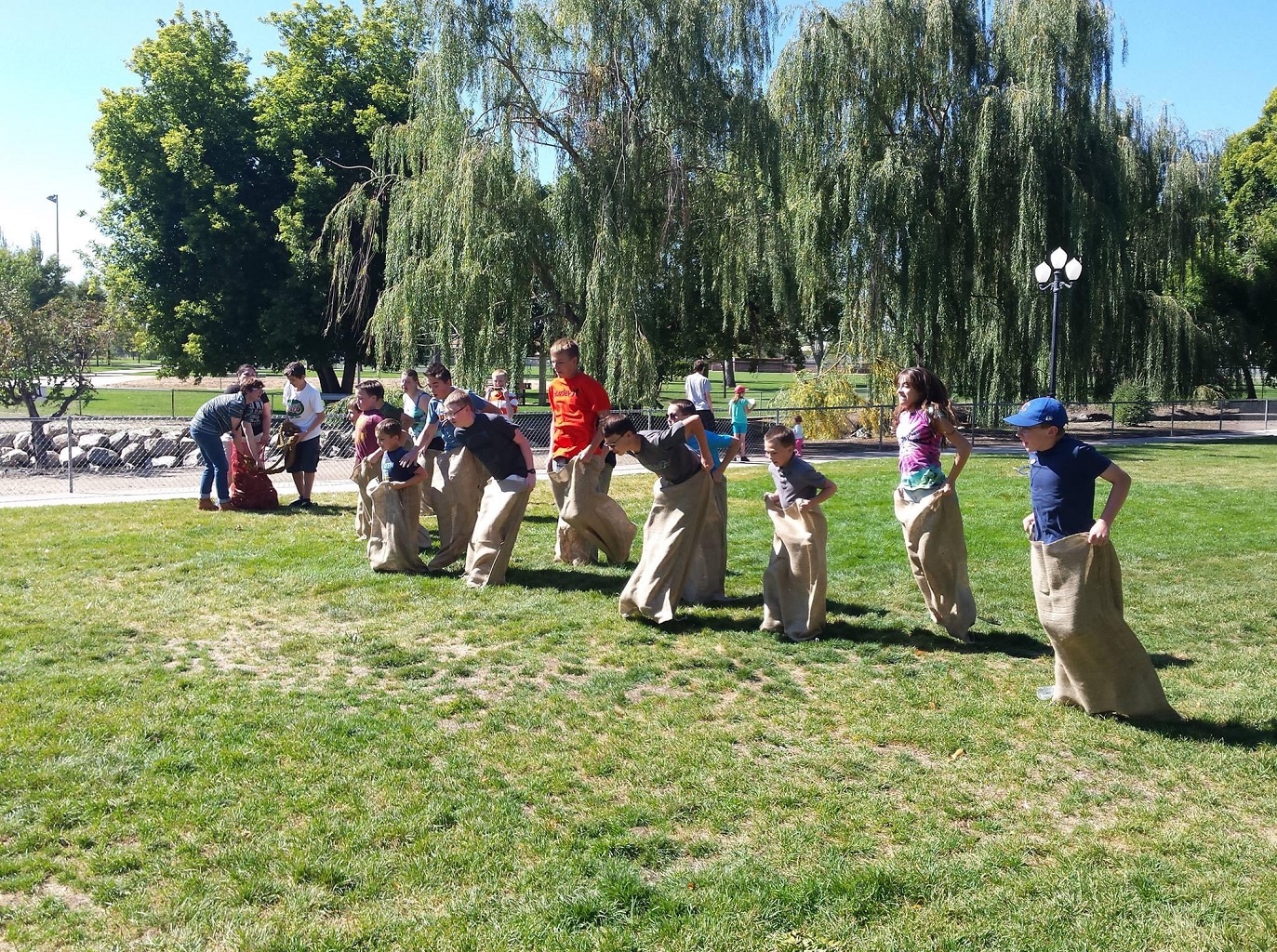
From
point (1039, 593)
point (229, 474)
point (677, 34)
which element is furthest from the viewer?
point (677, 34)

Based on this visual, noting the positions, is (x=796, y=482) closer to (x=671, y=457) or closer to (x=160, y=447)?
(x=671, y=457)

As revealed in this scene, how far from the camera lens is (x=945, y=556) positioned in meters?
7.49

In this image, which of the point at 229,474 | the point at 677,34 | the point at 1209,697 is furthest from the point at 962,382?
the point at 1209,697

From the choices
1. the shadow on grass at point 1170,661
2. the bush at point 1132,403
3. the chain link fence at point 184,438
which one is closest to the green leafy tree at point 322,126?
the chain link fence at point 184,438

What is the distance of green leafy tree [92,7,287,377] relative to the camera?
116 feet

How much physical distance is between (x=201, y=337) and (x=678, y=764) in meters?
34.2

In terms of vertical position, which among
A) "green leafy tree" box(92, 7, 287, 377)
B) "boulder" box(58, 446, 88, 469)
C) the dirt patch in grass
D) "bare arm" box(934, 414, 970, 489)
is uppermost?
"green leafy tree" box(92, 7, 287, 377)

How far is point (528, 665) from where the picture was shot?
6.92 meters

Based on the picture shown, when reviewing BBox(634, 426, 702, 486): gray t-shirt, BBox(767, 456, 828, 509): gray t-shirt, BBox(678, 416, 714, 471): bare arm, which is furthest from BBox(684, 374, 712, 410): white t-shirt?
BBox(767, 456, 828, 509): gray t-shirt

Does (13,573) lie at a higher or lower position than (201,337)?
Answer: lower

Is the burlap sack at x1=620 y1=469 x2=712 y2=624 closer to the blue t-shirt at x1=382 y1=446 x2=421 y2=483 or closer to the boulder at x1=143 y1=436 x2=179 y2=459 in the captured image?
the blue t-shirt at x1=382 y1=446 x2=421 y2=483

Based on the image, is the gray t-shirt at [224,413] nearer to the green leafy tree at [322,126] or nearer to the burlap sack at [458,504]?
the burlap sack at [458,504]

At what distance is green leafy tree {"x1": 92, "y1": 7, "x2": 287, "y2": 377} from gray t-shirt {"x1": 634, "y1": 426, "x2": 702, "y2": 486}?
29.5m

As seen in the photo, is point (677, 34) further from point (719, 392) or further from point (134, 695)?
point (719, 392)
